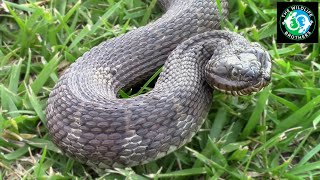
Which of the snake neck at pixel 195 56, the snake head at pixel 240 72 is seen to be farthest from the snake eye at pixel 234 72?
the snake neck at pixel 195 56

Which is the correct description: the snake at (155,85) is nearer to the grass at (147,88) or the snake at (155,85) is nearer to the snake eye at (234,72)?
the snake eye at (234,72)

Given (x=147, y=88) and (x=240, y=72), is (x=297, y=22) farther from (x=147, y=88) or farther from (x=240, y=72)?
(x=147, y=88)

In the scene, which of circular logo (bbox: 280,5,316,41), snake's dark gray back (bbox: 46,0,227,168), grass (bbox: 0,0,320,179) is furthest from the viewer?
circular logo (bbox: 280,5,316,41)

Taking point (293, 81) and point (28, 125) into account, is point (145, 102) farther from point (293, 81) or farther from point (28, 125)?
point (293, 81)

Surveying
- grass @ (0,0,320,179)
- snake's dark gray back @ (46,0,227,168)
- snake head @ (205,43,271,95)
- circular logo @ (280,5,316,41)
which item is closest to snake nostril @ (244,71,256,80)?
snake head @ (205,43,271,95)

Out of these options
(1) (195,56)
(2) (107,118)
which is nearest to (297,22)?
(1) (195,56)

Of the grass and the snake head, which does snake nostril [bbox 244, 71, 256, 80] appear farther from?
the grass

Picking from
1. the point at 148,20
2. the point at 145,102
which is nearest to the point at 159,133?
the point at 145,102
